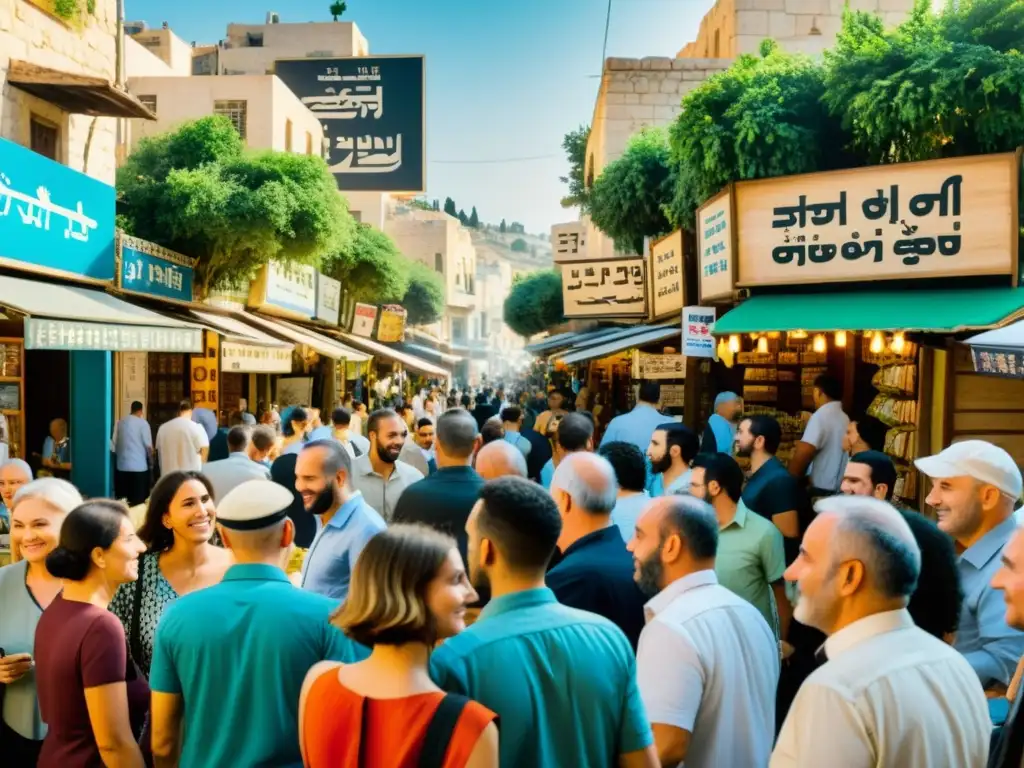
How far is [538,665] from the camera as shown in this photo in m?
2.44

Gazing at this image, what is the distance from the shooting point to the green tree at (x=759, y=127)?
11234 mm

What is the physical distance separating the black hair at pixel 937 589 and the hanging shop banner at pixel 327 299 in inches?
856

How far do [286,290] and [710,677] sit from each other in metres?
18.8

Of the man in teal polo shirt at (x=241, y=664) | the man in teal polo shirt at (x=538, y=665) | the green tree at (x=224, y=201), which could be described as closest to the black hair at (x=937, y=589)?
the man in teal polo shirt at (x=538, y=665)

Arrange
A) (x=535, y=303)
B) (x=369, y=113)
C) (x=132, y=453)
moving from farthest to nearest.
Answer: (x=535, y=303) < (x=369, y=113) < (x=132, y=453)

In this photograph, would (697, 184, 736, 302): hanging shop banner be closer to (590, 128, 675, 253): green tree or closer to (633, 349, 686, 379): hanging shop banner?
(633, 349, 686, 379): hanging shop banner

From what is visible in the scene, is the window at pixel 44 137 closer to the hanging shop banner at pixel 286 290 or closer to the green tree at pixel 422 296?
the hanging shop banner at pixel 286 290

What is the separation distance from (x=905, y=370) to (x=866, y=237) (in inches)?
55.8

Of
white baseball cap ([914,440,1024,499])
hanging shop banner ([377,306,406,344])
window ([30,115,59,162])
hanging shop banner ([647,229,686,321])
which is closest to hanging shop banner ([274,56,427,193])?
hanging shop banner ([377,306,406,344])

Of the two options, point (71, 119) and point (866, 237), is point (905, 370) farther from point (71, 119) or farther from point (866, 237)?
point (71, 119)

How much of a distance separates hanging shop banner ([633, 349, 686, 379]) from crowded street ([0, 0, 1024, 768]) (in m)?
0.10

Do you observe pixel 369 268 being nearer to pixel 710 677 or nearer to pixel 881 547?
pixel 710 677

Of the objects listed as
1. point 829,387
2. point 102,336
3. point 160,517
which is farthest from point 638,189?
point 160,517

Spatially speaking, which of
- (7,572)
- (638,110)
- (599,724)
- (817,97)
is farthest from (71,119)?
(638,110)
